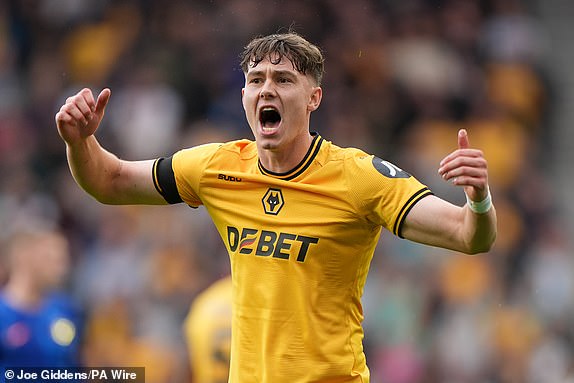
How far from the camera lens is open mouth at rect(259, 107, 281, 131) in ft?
17.2

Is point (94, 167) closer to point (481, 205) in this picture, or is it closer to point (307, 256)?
point (307, 256)

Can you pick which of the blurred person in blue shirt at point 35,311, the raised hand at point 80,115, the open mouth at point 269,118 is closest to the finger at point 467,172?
the open mouth at point 269,118

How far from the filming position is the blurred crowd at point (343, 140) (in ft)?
36.2

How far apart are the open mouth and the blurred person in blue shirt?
2992 millimetres

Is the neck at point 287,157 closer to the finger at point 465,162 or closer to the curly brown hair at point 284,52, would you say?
the curly brown hair at point 284,52

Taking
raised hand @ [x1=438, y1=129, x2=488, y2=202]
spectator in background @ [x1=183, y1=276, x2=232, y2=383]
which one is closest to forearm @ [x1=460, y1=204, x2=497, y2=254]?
raised hand @ [x1=438, y1=129, x2=488, y2=202]

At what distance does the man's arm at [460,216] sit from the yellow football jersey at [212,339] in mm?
2285

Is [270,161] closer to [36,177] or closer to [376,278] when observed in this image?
[376,278]

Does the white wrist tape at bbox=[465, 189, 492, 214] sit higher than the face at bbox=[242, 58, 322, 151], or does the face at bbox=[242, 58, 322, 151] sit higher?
the face at bbox=[242, 58, 322, 151]

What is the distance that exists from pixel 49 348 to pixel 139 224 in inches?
172

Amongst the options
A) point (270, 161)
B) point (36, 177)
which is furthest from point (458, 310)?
point (270, 161)

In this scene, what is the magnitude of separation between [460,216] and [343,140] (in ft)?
24.5

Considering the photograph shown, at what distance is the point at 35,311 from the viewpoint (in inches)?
Answer: 303

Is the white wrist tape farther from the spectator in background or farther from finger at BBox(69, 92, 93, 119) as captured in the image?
the spectator in background
